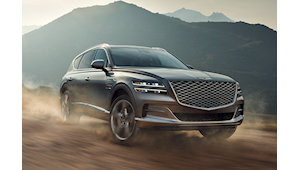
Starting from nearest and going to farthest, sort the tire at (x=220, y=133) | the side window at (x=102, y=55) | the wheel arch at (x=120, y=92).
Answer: the wheel arch at (x=120, y=92), the tire at (x=220, y=133), the side window at (x=102, y=55)

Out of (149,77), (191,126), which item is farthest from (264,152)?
(149,77)

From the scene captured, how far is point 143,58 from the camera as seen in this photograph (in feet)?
23.0

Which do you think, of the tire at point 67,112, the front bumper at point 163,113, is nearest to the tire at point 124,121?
the front bumper at point 163,113

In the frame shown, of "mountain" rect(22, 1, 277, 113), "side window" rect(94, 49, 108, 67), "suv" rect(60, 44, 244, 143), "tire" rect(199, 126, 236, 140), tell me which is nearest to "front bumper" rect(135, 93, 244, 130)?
"suv" rect(60, 44, 244, 143)

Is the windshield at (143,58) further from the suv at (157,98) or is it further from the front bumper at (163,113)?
the front bumper at (163,113)

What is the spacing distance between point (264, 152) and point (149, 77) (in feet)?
7.55

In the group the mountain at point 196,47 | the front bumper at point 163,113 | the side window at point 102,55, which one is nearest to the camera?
A: the front bumper at point 163,113

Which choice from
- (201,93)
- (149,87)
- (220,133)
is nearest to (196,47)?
(220,133)

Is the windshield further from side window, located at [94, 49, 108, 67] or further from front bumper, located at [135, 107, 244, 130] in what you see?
front bumper, located at [135, 107, 244, 130]

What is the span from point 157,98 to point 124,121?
0.96 metres

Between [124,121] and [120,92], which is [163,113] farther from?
[120,92]

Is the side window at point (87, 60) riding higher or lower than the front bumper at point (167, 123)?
higher

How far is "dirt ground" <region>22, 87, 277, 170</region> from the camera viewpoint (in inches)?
175

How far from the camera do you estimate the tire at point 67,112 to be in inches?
325
